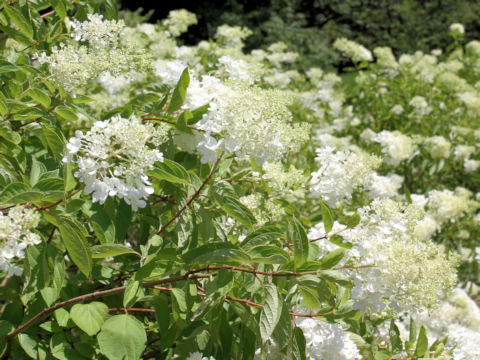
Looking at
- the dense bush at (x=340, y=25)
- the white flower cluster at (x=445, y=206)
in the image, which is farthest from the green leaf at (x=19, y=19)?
the dense bush at (x=340, y=25)

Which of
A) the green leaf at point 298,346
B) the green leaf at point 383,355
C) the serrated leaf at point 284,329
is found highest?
the serrated leaf at point 284,329

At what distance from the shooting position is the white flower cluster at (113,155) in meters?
1.11

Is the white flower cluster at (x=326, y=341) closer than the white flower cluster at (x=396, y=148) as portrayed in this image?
Yes

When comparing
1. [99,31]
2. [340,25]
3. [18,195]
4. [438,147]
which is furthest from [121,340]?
[340,25]

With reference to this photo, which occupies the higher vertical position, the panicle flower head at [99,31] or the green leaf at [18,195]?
the panicle flower head at [99,31]

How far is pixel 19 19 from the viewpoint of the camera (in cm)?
150

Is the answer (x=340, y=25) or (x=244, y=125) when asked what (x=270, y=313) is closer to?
(x=244, y=125)

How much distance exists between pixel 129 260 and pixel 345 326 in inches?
30.6

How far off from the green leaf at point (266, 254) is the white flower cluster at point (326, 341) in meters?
0.49

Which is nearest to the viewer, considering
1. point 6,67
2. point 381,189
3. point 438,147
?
point 6,67

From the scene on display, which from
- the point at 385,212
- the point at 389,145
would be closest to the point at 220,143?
the point at 385,212

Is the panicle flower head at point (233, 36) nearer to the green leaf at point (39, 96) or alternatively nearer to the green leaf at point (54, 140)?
the green leaf at point (39, 96)

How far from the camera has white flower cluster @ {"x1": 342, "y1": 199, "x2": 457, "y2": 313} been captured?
1405 mm

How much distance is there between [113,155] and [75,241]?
24cm
